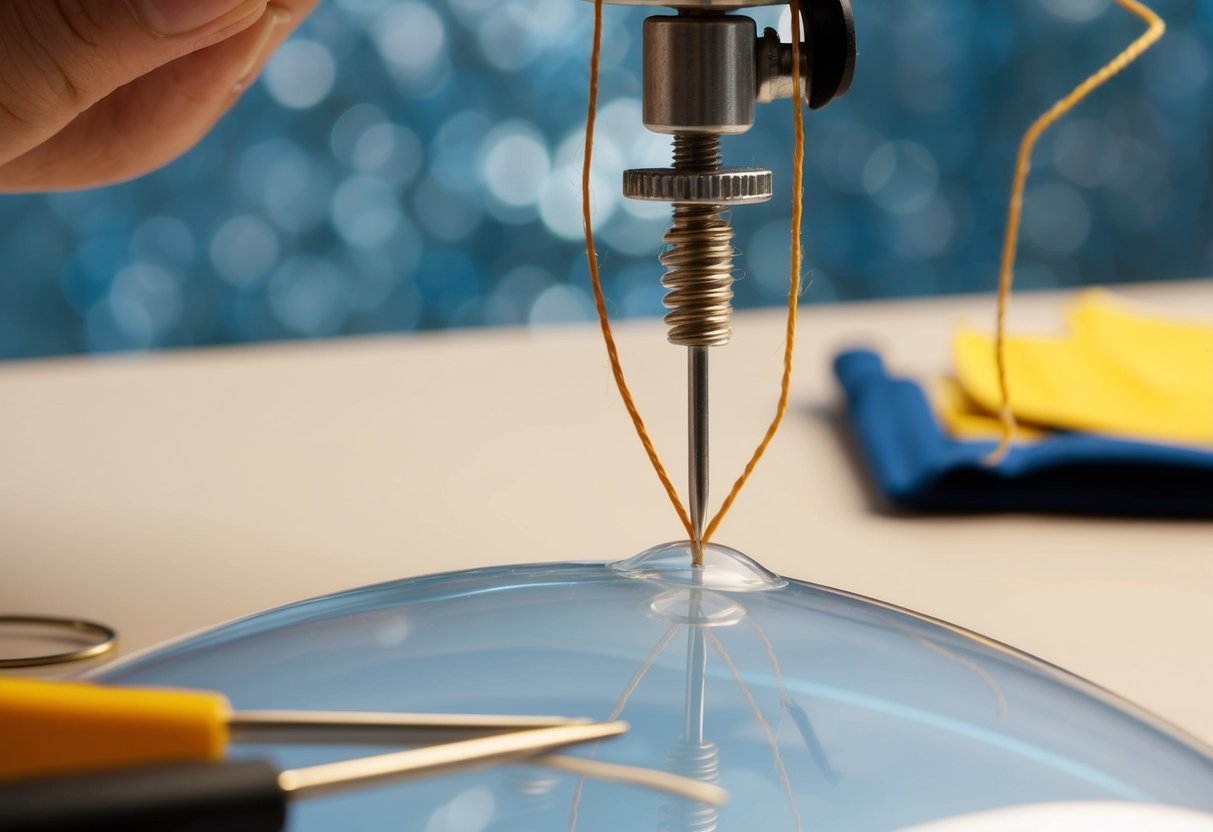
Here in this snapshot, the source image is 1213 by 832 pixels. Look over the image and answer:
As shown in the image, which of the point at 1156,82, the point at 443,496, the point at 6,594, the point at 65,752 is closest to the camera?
the point at 65,752

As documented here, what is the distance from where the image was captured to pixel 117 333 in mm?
1870

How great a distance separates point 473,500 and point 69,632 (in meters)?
0.20

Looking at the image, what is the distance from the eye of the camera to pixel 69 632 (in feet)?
1.49

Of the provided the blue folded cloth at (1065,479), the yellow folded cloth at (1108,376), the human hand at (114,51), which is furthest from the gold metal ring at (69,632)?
the yellow folded cloth at (1108,376)

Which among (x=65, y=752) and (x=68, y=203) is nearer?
(x=65, y=752)

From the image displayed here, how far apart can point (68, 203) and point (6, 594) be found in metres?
1.48

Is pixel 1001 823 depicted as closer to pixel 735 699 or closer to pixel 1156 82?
pixel 735 699

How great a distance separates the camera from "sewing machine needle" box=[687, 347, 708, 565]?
0.35 m

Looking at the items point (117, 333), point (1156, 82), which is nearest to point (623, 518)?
point (117, 333)

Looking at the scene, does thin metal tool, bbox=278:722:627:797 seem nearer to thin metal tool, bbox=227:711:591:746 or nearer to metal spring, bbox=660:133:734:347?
thin metal tool, bbox=227:711:591:746

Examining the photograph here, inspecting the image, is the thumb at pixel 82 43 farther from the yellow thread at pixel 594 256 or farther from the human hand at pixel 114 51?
the yellow thread at pixel 594 256

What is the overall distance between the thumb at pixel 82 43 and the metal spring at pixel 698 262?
0.16m

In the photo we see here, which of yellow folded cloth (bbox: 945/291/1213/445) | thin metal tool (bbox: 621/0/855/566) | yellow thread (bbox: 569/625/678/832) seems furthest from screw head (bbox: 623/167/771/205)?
yellow folded cloth (bbox: 945/291/1213/445)

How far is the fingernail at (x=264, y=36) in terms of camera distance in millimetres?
503
